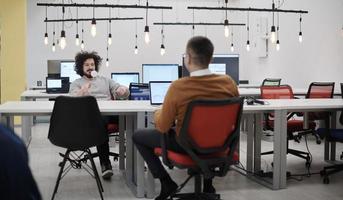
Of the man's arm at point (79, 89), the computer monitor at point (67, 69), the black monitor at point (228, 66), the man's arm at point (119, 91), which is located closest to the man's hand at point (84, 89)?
the man's arm at point (79, 89)

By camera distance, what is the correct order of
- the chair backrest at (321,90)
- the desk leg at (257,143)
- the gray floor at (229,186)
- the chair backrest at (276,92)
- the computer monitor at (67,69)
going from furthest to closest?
the computer monitor at (67,69), the chair backrest at (321,90), the chair backrest at (276,92), the desk leg at (257,143), the gray floor at (229,186)

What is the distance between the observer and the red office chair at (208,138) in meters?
2.92

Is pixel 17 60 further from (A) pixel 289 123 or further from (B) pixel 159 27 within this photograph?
(A) pixel 289 123

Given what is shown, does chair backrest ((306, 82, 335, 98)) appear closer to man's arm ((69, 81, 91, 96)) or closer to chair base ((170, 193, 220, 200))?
man's arm ((69, 81, 91, 96))

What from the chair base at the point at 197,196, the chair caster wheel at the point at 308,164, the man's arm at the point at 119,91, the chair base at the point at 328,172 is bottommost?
the chair caster wheel at the point at 308,164

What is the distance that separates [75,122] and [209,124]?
1274mm

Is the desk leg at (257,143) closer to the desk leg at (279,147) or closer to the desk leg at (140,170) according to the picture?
the desk leg at (279,147)

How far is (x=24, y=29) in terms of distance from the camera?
9516 mm

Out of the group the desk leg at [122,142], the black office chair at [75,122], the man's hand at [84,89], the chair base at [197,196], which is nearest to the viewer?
the chair base at [197,196]

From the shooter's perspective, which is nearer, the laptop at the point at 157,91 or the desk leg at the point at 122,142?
the laptop at the point at 157,91

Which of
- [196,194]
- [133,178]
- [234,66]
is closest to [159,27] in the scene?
[234,66]

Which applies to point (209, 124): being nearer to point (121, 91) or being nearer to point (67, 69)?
point (121, 91)

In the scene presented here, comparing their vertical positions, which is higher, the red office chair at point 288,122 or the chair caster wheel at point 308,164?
the red office chair at point 288,122

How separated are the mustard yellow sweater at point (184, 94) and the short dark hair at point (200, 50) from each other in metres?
0.11
